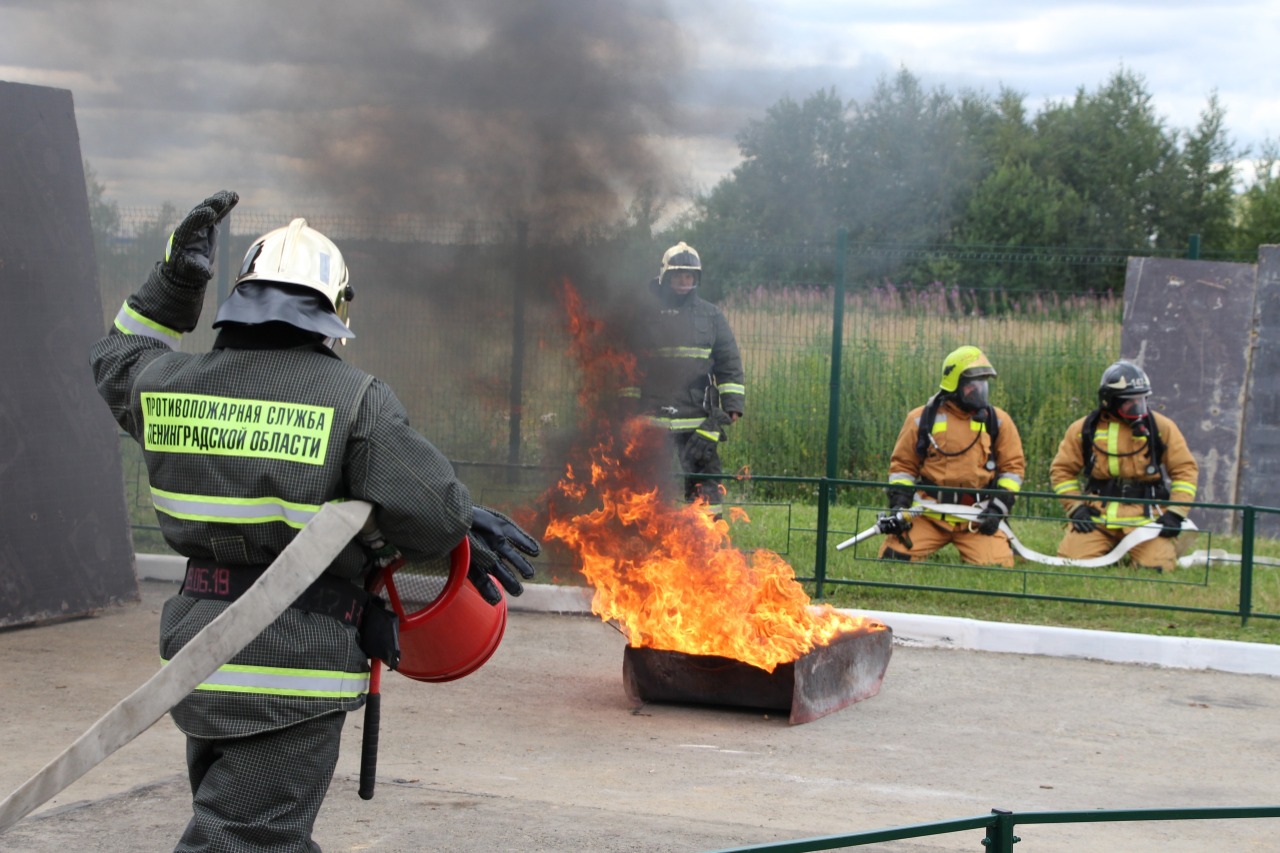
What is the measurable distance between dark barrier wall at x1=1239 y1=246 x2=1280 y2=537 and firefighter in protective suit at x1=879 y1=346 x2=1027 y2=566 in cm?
277

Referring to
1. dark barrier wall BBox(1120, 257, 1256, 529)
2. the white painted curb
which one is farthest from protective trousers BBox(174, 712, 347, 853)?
dark barrier wall BBox(1120, 257, 1256, 529)

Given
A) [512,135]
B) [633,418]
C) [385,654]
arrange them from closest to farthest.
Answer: [385,654], [512,135], [633,418]

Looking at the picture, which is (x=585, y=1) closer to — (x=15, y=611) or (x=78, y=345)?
(x=78, y=345)

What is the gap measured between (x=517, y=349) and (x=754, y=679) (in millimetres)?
3754

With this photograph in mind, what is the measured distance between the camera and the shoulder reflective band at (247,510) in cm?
310

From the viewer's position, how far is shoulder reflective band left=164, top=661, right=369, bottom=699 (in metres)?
3.10

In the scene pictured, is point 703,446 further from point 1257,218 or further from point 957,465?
point 1257,218

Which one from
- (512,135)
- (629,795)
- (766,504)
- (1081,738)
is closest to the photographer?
(629,795)

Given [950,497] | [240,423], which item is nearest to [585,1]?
[950,497]

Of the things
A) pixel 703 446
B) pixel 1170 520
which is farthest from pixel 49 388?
pixel 1170 520

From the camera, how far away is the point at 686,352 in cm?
973

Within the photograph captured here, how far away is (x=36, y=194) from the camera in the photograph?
748 cm

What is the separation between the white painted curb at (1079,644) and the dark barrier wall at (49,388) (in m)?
2.93

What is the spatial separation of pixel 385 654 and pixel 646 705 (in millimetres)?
3352
